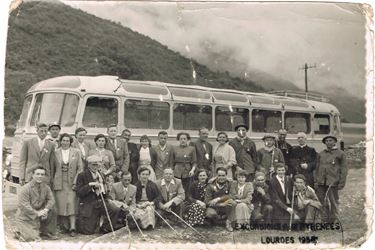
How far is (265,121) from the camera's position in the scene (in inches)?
181

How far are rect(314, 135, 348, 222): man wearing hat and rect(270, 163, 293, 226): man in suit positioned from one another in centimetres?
33

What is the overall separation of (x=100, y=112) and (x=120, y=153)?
1.45 feet

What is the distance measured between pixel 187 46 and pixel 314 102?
4.93 feet

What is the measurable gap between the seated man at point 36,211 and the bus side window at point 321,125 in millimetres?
2870

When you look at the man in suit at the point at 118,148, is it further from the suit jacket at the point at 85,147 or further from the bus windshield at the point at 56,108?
the bus windshield at the point at 56,108

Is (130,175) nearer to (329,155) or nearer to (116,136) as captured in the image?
(116,136)

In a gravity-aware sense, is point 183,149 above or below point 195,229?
above

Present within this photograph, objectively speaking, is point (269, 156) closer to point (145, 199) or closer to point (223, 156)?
point (223, 156)

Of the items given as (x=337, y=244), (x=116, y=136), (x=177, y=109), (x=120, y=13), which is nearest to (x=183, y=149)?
(x=177, y=109)

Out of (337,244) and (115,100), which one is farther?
(337,244)

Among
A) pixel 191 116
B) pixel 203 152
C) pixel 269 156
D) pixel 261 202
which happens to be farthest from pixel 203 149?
pixel 261 202

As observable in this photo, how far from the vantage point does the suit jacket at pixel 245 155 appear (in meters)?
4.43

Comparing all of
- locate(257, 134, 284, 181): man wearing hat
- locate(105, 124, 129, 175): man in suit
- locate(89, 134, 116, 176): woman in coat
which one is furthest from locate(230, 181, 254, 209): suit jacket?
locate(89, 134, 116, 176): woman in coat

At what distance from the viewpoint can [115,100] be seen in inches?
164
